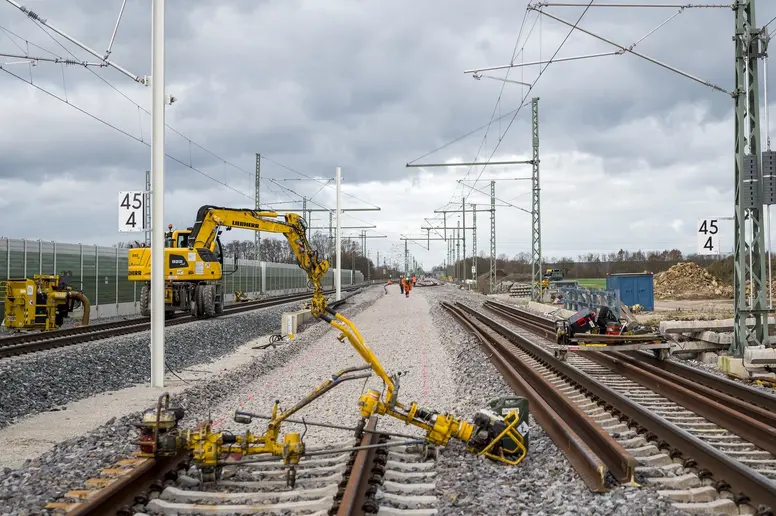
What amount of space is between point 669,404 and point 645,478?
3.96 meters

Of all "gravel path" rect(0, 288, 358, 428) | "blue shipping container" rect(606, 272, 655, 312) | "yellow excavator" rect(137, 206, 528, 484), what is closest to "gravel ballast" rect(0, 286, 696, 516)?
"yellow excavator" rect(137, 206, 528, 484)

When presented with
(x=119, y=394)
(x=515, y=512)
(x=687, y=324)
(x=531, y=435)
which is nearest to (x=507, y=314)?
(x=687, y=324)

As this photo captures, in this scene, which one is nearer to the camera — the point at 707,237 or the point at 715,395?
the point at 715,395

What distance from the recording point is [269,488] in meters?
5.69

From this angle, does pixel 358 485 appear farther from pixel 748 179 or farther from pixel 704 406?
pixel 748 179

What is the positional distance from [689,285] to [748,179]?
37138 millimetres

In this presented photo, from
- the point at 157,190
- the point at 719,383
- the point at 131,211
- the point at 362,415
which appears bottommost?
the point at 719,383

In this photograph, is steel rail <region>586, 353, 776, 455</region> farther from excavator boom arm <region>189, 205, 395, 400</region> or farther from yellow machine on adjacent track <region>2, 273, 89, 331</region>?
yellow machine on adjacent track <region>2, 273, 89, 331</region>

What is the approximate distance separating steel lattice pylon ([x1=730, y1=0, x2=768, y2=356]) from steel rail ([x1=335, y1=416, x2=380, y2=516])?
9351 mm

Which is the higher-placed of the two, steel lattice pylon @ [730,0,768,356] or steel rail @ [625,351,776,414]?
steel lattice pylon @ [730,0,768,356]

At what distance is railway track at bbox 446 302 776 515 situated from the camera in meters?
5.24

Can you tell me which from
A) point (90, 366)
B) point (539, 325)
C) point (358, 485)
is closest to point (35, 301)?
point (90, 366)

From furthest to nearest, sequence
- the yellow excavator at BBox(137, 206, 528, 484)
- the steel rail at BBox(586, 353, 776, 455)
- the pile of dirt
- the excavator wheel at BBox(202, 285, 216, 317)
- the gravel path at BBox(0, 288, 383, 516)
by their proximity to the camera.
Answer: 1. the pile of dirt
2. the excavator wheel at BBox(202, 285, 216, 317)
3. the steel rail at BBox(586, 353, 776, 455)
4. the yellow excavator at BBox(137, 206, 528, 484)
5. the gravel path at BBox(0, 288, 383, 516)

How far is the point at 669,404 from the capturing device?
30.6 feet
